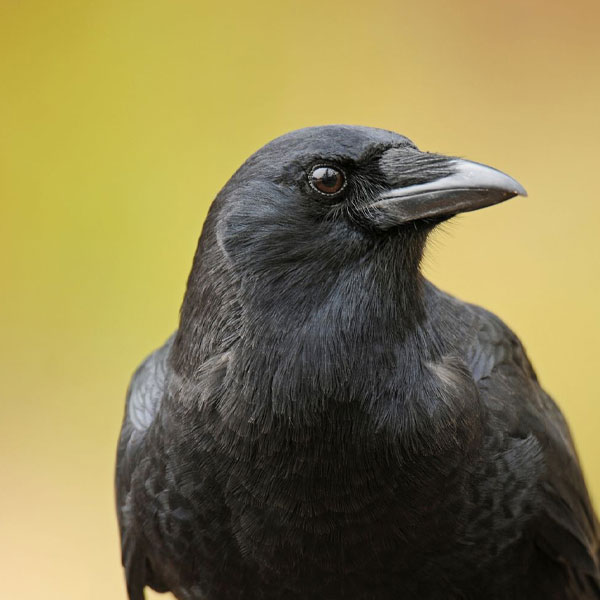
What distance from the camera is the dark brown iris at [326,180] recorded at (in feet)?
6.93

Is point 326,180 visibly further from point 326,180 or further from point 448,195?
point 448,195

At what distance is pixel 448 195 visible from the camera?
206 centimetres

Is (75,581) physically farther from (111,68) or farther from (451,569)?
(451,569)

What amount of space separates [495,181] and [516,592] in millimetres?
979

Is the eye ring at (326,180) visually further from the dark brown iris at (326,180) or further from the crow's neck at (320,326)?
the crow's neck at (320,326)

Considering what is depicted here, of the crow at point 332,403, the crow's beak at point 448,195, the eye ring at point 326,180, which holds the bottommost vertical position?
the crow at point 332,403

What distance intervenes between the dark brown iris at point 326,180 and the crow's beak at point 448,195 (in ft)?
0.26

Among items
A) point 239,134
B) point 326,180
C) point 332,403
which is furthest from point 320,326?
point 239,134

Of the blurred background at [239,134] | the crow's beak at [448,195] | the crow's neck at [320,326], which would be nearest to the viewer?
the crow's beak at [448,195]

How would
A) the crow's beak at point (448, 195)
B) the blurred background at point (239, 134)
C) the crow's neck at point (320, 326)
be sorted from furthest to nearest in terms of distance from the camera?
1. the blurred background at point (239, 134)
2. the crow's neck at point (320, 326)
3. the crow's beak at point (448, 195)

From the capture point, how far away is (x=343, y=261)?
213 cm

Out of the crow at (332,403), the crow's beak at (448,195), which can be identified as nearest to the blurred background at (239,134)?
the crow at (332,403)

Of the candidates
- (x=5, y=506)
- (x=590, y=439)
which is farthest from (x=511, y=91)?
(x=5, y=506)

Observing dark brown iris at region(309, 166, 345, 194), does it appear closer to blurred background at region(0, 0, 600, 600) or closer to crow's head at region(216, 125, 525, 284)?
Result: crow's head at region(216, 125, 525, 284)
